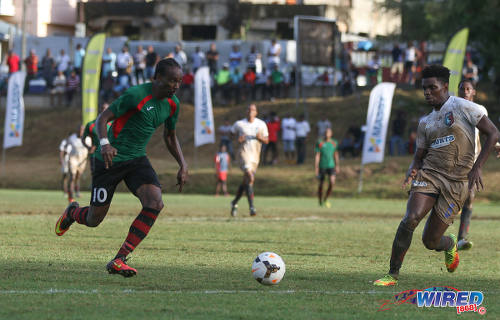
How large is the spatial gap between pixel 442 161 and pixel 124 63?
108 ft

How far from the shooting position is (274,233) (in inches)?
629

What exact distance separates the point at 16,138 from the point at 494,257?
82.0ft

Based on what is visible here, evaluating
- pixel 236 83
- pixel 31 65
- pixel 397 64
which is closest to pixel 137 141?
pixel 397 64

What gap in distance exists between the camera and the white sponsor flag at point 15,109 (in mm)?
34188

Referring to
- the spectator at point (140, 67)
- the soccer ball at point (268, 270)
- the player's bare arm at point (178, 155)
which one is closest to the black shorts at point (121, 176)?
the player's bare arm at point (178, 155)

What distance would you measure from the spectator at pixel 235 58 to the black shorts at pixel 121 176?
3332 centimetres

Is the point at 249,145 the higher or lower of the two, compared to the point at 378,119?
lower

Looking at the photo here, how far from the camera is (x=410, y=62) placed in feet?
137

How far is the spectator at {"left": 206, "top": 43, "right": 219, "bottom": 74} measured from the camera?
42.3 metres

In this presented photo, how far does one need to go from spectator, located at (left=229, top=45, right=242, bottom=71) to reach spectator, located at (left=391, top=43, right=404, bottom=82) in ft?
22.7

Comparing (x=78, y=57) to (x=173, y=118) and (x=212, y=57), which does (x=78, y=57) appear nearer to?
(x=212, y=57)

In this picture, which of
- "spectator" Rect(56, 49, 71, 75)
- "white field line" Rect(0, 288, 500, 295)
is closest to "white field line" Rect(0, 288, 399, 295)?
"white field line" Rect(0, 288, 500, 295)

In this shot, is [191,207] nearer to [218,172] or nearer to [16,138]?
[218,172]

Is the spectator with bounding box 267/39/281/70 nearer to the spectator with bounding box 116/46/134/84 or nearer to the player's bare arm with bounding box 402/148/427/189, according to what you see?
the spectator with bounding box 116/46/134/84
